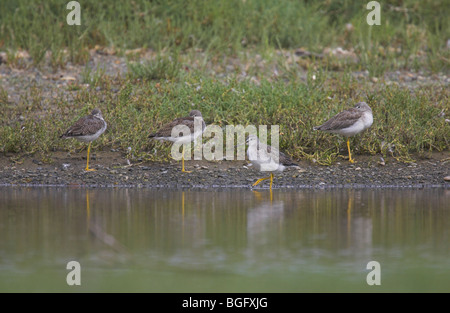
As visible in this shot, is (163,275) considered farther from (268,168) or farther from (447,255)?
(268,168)

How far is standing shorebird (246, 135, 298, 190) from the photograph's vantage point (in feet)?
37.2

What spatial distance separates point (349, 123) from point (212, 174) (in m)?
2.38

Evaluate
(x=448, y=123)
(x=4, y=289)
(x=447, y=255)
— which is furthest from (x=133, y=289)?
(x=448, y=123)

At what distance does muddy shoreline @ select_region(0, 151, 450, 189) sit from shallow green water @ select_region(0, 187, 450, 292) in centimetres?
85

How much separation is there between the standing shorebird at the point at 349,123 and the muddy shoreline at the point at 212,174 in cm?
62

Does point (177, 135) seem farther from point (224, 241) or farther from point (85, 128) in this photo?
point (224, 241)

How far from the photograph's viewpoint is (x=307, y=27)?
1812 cm

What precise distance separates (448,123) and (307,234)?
612cm

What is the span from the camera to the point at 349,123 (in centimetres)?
1221

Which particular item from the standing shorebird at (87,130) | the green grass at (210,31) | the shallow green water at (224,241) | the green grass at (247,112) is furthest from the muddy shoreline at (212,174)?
the green grass at (210,31)

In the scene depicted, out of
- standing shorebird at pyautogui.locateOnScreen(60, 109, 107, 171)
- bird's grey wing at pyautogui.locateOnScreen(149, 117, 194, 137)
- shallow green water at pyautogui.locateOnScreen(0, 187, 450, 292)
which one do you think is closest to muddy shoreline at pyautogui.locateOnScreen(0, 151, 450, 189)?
standing shorebird at pyautogui.locateOnScreen(60, 109, 107, 171)

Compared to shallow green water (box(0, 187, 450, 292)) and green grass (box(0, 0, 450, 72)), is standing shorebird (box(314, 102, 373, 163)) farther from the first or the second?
green grass (box(0, 0, 450, 72))

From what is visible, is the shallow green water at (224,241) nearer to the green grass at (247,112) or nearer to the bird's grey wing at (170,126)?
the bird's grey wing at (170,126)

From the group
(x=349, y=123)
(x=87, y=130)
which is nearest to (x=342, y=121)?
(x=349, y=123)
